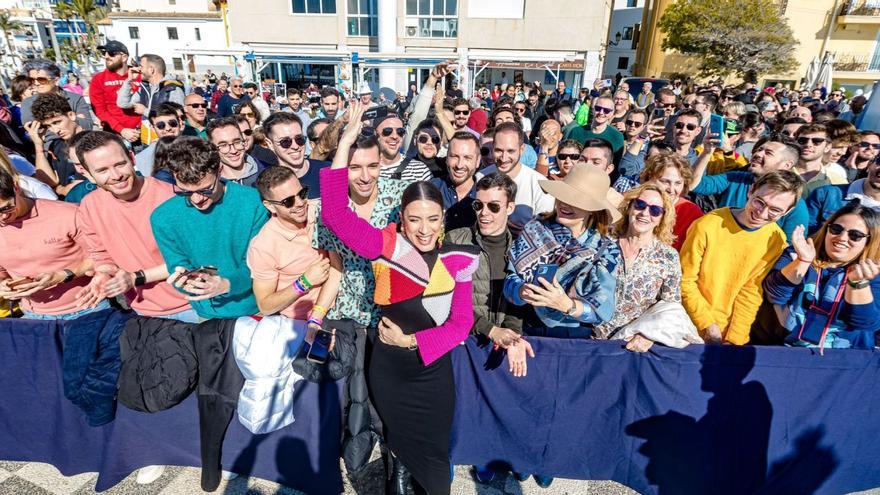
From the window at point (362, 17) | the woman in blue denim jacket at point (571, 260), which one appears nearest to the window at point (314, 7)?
the window at point (362, 17)

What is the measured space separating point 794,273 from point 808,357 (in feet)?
1.72

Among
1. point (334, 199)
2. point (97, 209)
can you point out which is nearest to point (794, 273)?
point (334, 199)

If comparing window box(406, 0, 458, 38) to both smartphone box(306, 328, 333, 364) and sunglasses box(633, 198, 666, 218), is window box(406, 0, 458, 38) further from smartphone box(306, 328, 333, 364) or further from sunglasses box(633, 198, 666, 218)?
smartphone box(306, 328, 333, 364)

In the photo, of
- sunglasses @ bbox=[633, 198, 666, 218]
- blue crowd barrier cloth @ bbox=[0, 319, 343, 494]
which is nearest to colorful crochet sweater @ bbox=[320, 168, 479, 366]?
blue crowd barrier cloth @ bbox=[0, 319, 343, 494]

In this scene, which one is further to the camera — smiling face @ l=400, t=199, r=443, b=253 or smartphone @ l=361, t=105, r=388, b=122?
smartphone @ l=361, t=105, r=388, b=122

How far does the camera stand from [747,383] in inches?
109

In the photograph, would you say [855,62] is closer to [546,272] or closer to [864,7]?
[864,7]

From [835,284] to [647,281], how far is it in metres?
1.10

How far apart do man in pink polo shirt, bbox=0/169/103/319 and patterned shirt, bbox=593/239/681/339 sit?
3.34 m

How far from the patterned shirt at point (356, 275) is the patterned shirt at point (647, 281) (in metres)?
1.53

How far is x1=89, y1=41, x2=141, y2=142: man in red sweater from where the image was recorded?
20.1 feet

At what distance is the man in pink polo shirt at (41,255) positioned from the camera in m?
2.56

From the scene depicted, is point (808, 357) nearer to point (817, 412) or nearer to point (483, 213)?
point (817, 412)

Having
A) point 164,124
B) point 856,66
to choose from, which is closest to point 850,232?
point 164,124
